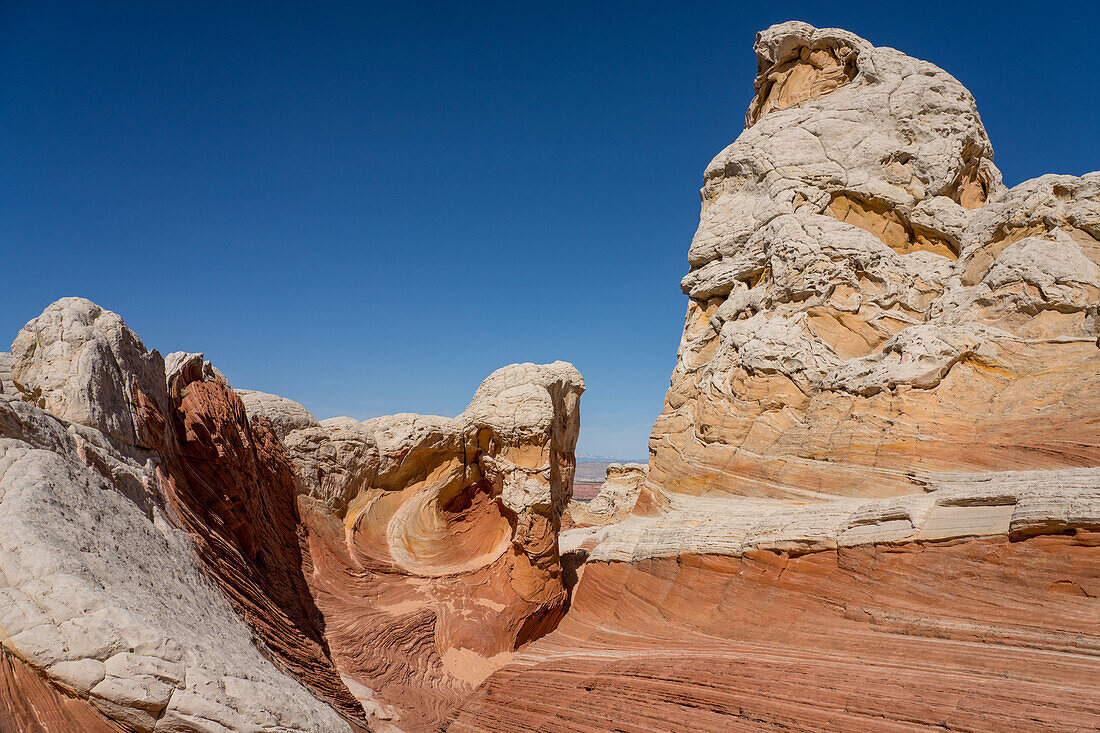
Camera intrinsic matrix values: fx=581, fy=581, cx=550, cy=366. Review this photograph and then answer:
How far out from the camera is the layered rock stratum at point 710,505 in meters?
3.75

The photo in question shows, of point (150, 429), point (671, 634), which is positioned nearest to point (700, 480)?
point (671, 634)

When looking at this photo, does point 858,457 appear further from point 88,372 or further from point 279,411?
point 88,372

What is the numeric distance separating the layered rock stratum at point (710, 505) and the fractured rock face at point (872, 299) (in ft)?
0.18

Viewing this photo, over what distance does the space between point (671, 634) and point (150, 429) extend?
717 centimetres

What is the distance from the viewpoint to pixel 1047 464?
741 cm

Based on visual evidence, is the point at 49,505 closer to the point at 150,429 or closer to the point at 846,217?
the point at 150,429

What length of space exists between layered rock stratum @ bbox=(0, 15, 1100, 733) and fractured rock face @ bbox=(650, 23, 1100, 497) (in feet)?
0.18

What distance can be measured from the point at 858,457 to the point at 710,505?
249cm

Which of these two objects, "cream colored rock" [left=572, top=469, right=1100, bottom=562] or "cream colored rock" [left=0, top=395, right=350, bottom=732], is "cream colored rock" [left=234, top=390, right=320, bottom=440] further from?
"cream colored rock" [left=572, top=469, right=1100, bottom=562]

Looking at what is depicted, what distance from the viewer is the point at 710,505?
A: 10.1 meters

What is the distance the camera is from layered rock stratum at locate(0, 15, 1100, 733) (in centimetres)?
375

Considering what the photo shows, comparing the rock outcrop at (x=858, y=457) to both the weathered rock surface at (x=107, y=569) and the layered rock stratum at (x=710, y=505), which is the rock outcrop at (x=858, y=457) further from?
the weathered rock surface at (x=107, y=569)

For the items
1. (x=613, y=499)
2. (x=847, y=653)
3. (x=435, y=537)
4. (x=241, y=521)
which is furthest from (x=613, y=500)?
(x=241, y=521)

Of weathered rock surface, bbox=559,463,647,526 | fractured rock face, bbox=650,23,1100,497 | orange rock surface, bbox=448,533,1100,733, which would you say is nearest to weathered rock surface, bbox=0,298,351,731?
orange rock surface, bbox=448,533,1100,733
